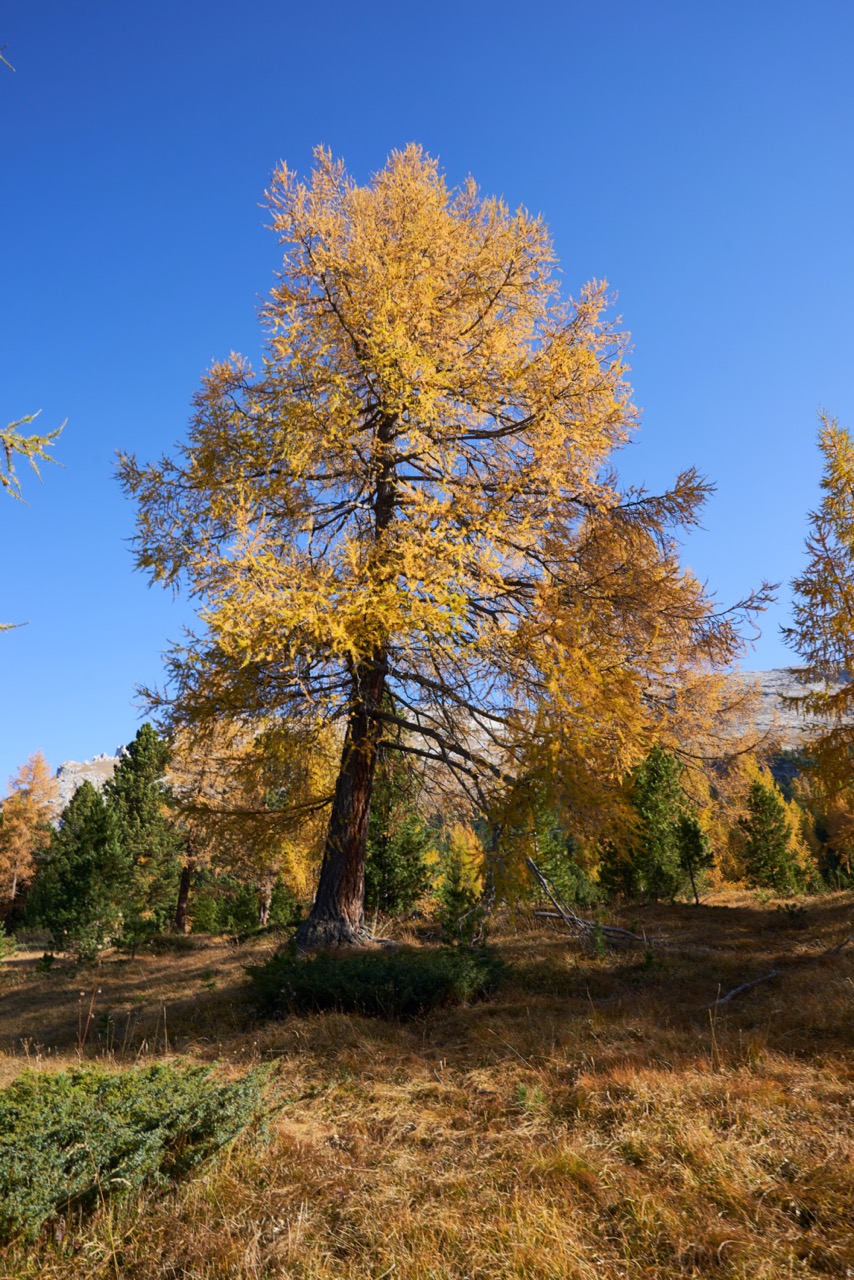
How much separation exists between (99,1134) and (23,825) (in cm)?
4057

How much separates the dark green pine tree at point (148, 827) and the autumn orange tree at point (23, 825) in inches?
515

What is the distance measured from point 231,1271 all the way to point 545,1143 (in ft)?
5.84

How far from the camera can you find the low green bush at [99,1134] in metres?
3.17

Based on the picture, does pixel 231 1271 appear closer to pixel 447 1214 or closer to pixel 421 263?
pixel 447 1214

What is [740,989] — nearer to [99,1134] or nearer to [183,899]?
[99,1134]

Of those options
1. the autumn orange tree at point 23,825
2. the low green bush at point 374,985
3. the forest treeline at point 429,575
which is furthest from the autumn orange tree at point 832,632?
the autumn orange tree at point 23,825

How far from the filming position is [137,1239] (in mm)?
3105

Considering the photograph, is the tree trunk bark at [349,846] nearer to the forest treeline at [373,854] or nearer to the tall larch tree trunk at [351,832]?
the tall larch tree trunk at [351,832]

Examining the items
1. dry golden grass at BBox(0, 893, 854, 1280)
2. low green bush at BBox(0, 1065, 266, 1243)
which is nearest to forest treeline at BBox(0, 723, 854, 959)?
dry golden grass at BBox(0, 893, 854, 1280)

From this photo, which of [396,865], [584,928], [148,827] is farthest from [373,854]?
[584,928]

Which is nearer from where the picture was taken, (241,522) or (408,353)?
(241,522)

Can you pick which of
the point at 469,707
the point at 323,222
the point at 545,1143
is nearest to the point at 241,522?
the point at 469,707

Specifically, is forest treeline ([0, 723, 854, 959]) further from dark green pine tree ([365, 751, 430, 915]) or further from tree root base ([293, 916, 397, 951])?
tree root base ([293, 916, 397, 951])

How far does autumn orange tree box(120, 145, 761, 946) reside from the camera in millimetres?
7801
